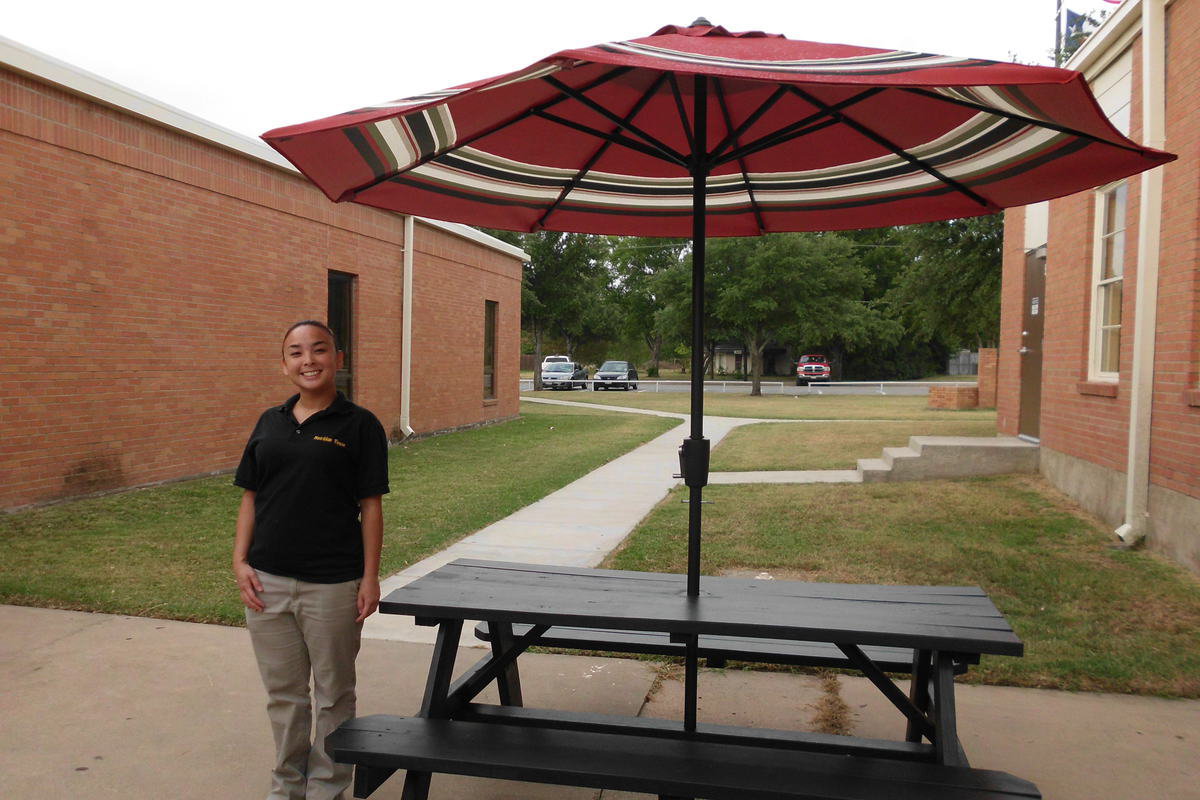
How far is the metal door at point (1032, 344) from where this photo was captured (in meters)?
11.1

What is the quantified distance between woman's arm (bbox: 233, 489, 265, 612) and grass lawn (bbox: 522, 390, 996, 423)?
1974 cm

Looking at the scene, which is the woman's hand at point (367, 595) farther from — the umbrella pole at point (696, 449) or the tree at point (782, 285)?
the tree at point (782, 285)

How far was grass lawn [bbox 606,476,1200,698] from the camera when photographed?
4633 millimetres

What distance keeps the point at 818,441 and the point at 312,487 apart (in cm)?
1420

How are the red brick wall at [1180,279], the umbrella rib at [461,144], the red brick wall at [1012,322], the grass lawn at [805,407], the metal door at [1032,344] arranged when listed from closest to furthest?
the umbrella rib at [461,144]
the red brick wall at [1180,279]
the metal door at [1032,344]
the red brick wall at [1012,322]
the grass lawn at [805,407]

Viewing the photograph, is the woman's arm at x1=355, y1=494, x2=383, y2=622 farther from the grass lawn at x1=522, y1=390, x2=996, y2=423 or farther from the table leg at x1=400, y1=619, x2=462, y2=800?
the grass lawn at x1=522, y1=390, x2=996, y2=423

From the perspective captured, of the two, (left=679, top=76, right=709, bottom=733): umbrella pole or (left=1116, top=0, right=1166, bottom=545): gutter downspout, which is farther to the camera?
(left=1116, top=0, right=1166, bottom=545): gutter downspout

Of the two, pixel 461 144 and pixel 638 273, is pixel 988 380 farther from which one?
pixel 638 273

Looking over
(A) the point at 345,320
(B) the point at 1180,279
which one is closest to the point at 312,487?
(B) the point at 1180,279

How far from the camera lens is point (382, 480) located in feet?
10.1

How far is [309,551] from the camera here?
2980mm

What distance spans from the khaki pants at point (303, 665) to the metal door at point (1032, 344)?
9.99m

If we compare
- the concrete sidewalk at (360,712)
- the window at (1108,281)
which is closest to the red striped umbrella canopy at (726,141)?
the concrete sidewalk at (360,712)

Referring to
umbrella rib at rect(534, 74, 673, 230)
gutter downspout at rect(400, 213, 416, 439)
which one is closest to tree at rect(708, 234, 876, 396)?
gutter downspout at rect(400, 213, 416, 439)
